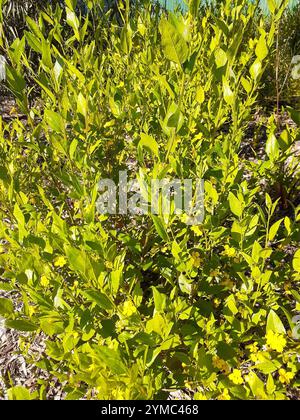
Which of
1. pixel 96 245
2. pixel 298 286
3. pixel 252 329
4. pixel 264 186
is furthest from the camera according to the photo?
pixel 264 186

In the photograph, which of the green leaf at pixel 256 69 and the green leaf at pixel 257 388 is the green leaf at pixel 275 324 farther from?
the green leaf at pixel 256 69

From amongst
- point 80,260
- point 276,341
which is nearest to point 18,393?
point 80,260

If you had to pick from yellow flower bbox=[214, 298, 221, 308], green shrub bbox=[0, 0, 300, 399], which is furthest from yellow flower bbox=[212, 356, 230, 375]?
yellow flower bbox=[214, 298, 221, 308]

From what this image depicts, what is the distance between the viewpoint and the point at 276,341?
3.45ft

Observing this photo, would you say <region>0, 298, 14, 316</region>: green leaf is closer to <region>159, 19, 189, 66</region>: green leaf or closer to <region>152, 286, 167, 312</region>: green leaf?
<region>152, 286, 167, 312</region>: green leaf

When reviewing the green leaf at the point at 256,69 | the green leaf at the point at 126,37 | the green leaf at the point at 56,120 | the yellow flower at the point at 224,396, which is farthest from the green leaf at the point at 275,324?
the green leaf at the point at 126,37

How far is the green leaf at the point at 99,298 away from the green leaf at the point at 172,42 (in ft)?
2.01

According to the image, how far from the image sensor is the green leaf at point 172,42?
0.78m

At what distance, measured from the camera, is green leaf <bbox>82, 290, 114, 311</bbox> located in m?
1.00

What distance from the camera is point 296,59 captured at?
1.82 metres

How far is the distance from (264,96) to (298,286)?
74.4 inches

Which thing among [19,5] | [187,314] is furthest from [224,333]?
[19,5]

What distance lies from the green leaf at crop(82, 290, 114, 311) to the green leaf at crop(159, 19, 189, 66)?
614 millimetres
